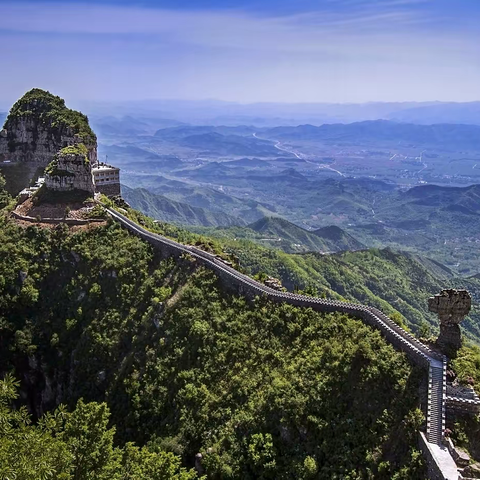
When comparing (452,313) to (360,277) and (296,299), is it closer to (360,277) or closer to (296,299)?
(296,299)

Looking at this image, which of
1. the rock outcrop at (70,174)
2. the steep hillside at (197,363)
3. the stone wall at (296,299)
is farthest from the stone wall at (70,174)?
the stone wall at (296,299)

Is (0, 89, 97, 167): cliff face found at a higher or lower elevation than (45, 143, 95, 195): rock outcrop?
higher

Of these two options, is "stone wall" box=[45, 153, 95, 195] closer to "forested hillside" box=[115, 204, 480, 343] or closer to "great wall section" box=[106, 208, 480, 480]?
"great wall section" box=[106, 208, 480, 480]

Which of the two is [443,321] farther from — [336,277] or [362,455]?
[336,277]

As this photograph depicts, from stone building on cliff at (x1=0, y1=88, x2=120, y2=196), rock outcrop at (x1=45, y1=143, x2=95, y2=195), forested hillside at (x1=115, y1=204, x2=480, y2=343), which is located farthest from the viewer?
forested hillside at (x1=115, y1=204, x2=480, y2=343)

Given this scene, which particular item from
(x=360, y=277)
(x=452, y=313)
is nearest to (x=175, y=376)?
(x=452, y=313)

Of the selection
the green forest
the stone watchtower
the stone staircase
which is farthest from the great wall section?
the stone watchtower

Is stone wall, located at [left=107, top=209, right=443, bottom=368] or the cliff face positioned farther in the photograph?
the cliff face

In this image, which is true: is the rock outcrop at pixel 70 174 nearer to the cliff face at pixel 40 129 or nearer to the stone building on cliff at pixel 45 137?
the stone building on cliff at pixel 45 137
